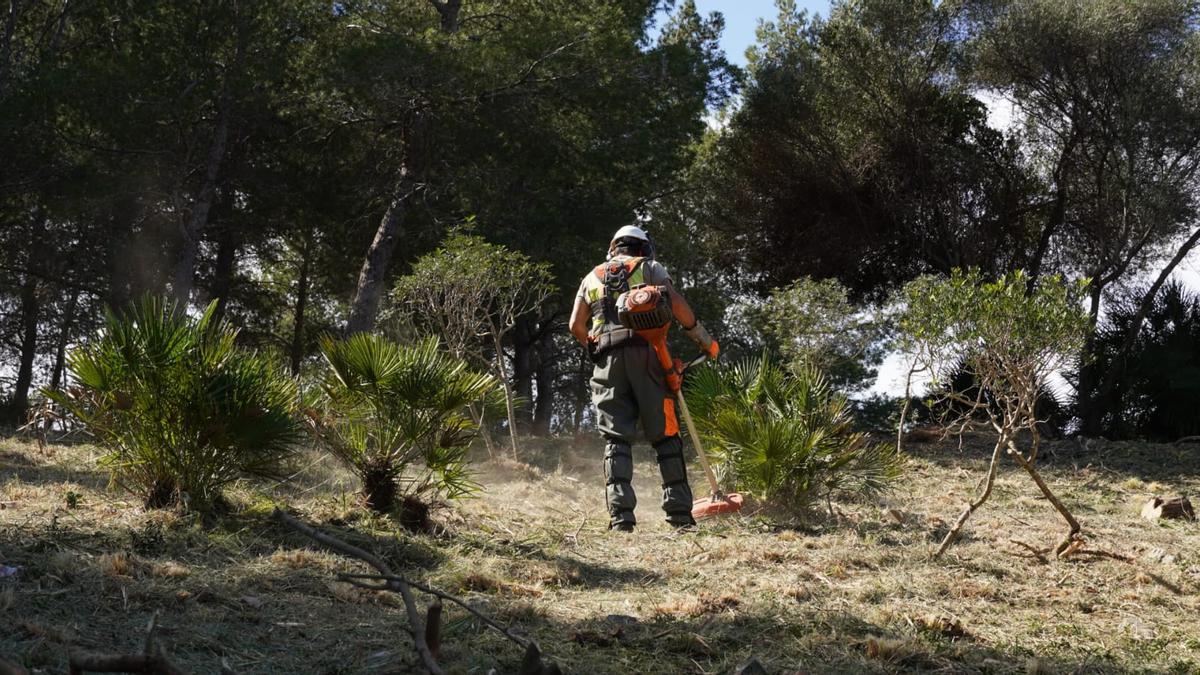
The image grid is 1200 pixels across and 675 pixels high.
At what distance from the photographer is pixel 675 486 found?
23.6 ft

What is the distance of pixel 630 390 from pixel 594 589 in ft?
7.90

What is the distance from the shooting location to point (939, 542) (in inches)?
269

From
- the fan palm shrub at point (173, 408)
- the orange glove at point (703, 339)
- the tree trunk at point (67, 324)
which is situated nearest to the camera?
the fan palm shrub at point (173, 408)

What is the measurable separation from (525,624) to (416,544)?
144cm

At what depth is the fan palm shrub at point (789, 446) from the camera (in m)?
7.32

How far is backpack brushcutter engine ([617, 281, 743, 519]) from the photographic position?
7.14m

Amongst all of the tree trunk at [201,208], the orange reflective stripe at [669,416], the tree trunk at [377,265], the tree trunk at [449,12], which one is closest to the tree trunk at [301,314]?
the tree trunk at [201,208]

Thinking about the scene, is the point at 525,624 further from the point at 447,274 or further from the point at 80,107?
the point at 80,107

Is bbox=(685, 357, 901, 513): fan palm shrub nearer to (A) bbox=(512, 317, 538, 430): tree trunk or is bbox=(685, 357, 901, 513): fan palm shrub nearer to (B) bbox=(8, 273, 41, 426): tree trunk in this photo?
(A) bbox=(512, 317, 538, 430): tree trunk

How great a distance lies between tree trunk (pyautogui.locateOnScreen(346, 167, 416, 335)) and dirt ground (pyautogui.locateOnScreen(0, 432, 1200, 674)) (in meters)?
7.25

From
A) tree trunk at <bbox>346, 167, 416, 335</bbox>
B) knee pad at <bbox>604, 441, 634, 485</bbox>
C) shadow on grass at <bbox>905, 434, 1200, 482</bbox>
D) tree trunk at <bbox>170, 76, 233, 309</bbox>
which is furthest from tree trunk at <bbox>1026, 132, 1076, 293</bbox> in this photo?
tree trunk at <bbox>170, 76, 233, 309</bbox>

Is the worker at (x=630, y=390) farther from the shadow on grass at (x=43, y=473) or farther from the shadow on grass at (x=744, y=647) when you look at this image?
the shadow on grass at (x=43, y=473)

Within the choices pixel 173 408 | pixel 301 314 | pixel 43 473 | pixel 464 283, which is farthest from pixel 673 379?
pixel 301 314

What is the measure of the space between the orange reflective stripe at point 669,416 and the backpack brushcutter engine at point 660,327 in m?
0.10
